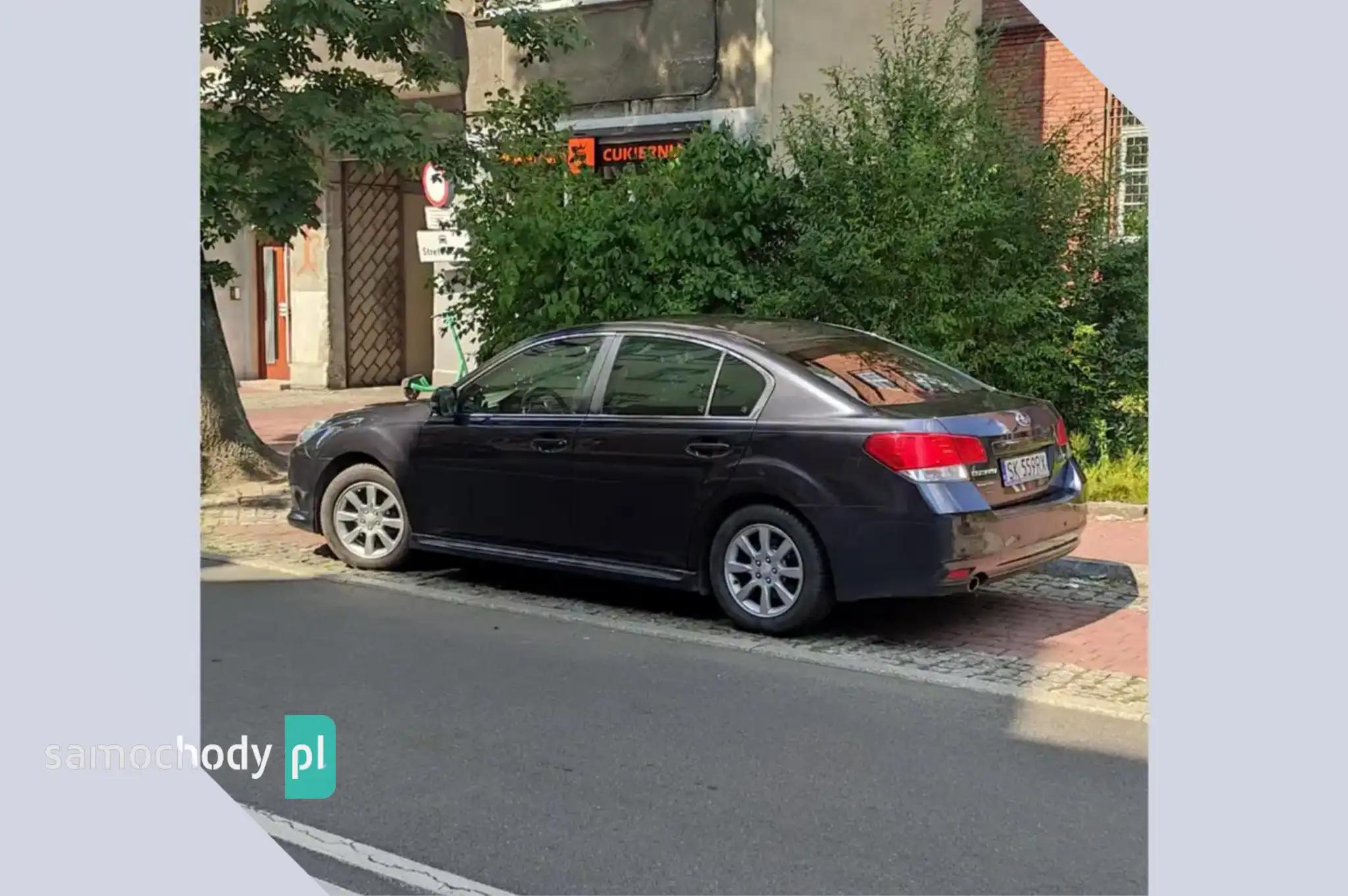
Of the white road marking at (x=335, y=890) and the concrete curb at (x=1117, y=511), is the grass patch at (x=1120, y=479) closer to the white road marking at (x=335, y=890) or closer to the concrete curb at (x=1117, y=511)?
the concrete curb at (x=1117, y=511)

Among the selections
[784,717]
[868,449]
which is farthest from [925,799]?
[868,449]

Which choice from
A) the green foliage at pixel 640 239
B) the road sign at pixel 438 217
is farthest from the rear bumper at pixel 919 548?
the road sign at pixel 438 217

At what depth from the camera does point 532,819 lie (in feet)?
14.9

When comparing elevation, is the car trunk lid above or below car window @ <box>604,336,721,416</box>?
below

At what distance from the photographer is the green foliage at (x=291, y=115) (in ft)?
32.8

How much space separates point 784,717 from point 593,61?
38.8 ft

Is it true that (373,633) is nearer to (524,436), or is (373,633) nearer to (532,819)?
(524,436)

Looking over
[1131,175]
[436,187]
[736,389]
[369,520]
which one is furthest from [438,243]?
[1131,175]

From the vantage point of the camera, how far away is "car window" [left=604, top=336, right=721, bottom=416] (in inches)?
289

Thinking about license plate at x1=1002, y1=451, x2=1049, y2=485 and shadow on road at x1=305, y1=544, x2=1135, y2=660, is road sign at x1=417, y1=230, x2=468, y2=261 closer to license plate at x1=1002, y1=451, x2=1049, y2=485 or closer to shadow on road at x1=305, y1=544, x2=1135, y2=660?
shadow on road at x1=305, y1=544, x2=1135, y2=660

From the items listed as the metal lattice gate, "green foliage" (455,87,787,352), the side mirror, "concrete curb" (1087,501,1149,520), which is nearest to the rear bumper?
the side mirror

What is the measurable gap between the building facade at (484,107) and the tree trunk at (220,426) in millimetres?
1166

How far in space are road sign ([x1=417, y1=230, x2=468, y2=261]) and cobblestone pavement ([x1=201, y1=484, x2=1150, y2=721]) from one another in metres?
3.80

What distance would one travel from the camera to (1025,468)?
22.9ft
